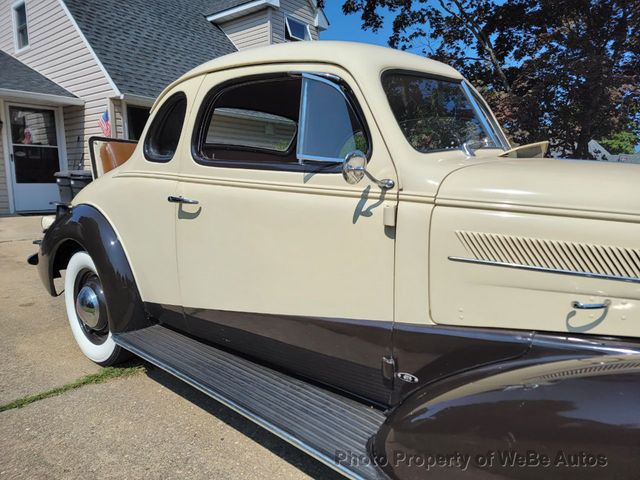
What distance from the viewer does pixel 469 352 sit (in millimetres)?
1758

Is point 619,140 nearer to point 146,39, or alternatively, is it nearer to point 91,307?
point 146,39

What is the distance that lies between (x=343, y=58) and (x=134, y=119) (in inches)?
406

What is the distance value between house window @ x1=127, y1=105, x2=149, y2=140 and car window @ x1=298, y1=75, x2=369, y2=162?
982 cm

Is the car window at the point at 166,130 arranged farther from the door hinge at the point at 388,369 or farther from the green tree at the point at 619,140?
the green tree at the point at 619,140

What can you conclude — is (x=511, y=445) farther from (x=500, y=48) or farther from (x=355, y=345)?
(x=500, y=48)

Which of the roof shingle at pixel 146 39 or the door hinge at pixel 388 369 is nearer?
the door hinge at pixel 388 369

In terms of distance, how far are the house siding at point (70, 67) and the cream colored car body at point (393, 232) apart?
9.18m

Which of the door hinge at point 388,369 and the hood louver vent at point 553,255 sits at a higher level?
the hood louver vent at point 553,255

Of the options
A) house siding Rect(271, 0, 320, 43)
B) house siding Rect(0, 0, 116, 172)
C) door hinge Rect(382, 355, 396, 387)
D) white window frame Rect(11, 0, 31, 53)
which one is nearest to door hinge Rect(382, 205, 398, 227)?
door hinge Rect(382, 355, 396, 387)

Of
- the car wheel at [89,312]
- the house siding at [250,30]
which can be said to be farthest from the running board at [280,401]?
the house siding at [250,30]

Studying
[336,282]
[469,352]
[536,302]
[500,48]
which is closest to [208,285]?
[336,282]

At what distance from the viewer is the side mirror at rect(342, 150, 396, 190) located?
6.19 feet

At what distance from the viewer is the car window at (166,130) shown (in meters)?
2.93

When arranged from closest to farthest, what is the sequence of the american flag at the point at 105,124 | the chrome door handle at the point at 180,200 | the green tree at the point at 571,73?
the chrome door handle at the point at 180,200 → the green tree at the point at 571,73 → the american flag at the point at 105,124
